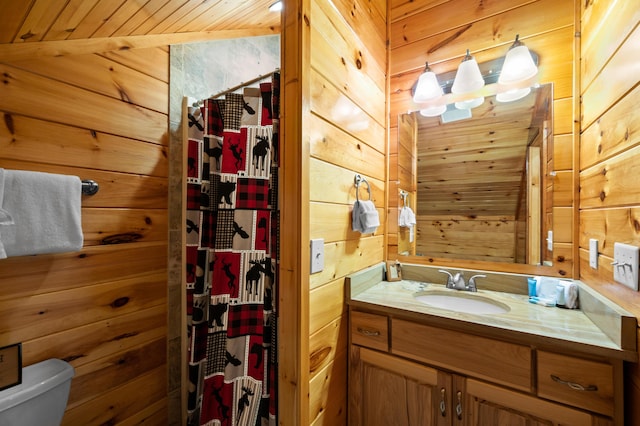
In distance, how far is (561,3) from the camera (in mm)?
1333

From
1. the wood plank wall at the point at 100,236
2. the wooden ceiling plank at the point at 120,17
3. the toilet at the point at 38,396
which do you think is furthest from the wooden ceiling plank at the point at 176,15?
the toilet at the point at 38,396

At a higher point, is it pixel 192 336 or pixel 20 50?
pixel 20 50

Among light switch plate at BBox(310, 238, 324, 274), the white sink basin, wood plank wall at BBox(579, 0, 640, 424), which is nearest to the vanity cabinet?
wood plank wall at BBox(579, 0, 640, 424)

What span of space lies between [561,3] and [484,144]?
2.41ft

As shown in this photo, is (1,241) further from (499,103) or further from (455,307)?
(499,103)

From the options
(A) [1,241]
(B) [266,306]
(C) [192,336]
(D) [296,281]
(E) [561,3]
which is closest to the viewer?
(A) [1,241]

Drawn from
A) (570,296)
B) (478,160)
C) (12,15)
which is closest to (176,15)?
(12,15)

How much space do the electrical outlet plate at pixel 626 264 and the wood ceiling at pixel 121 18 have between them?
171 cm

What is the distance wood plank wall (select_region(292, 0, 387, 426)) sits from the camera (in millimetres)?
1027

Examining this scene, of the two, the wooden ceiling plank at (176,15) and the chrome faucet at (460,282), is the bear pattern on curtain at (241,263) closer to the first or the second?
the wooden ceiling plank at (176,15)

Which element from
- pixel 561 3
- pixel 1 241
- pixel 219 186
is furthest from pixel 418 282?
pixel 1 241

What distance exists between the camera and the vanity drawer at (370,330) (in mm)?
1219

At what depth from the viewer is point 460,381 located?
105 centimetres

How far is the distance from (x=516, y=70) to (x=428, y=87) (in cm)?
43
